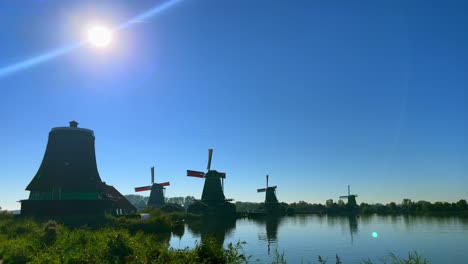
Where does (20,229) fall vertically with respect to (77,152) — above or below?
below

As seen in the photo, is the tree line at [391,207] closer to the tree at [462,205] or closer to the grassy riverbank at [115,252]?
the tree at [462,205]

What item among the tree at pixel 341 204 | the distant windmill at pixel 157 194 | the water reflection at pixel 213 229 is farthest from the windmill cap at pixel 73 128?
the tree at pixel 341 204

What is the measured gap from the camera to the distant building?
127 feet

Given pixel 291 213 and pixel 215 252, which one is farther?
pixel 291 213

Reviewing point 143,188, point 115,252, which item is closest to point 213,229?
point 115,252

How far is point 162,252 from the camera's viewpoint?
12984 millimetres

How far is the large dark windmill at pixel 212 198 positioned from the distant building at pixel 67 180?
26.9 meters

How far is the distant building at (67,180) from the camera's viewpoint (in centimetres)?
3872

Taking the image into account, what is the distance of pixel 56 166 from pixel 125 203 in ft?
57.4

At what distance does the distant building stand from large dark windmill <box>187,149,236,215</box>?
26.9 metres

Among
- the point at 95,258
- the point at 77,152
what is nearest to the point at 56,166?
the point at 77,152

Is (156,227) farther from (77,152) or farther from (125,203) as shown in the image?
(125,203)

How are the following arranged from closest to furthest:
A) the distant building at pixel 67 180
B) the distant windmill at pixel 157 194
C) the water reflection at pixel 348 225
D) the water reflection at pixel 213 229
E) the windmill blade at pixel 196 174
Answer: the water reflection at pixel 213 229 → the water reflection at pixel 348 225 → the distant building at pixel 67 180 → the windmill blade at pixel 196 174 → the distant windmill at pixel 157 194

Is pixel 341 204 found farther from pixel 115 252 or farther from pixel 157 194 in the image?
pixel 115 252
